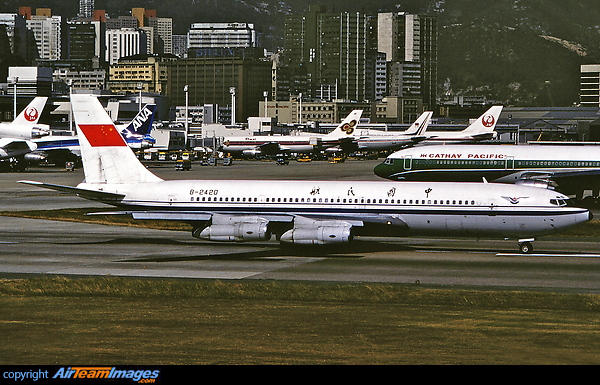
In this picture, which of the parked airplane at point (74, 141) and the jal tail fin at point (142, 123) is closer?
the parked airplane at point (74, 141)

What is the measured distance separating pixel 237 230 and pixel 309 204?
15.0 ft

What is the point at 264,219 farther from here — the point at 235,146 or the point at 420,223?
the point at 235,146

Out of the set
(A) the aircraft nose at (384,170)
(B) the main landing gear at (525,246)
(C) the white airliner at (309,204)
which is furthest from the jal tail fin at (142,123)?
(B) the main landing gear at (525,246)

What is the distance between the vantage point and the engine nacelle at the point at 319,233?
157ft

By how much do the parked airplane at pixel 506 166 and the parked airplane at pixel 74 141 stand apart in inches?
2784

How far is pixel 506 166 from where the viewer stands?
82.6 m

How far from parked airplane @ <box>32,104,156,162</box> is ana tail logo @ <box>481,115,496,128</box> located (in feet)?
239

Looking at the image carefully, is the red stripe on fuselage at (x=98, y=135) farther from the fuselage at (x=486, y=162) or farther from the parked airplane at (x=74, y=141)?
the parked airplane at (x=74, y=141)

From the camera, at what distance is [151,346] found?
89.3 ft

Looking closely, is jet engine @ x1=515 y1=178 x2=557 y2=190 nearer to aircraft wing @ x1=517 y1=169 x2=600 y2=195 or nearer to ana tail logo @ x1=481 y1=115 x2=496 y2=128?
aircraft wing @ x1=517 y1=169 x2=600 y2=195

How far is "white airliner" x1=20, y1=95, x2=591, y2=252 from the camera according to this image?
4866 centimetres

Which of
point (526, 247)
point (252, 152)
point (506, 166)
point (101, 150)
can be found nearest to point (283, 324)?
point (526, 247)
